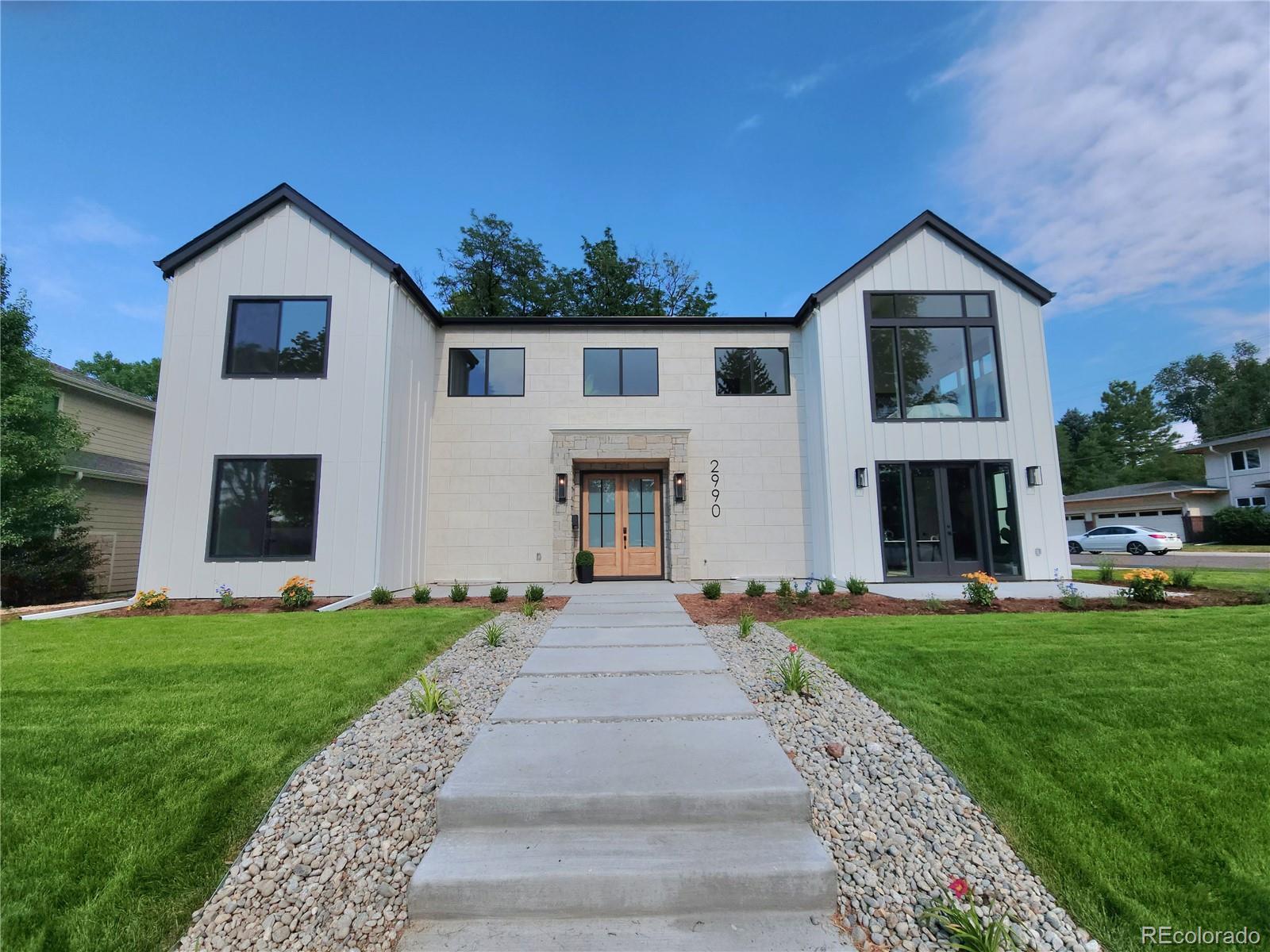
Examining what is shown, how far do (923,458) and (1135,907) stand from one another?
932cm

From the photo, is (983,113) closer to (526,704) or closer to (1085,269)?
(1085,269)

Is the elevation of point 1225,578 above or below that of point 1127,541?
below

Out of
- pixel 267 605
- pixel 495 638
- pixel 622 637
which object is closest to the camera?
pixel 495 638

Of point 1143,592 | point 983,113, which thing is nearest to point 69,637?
point 1143,592

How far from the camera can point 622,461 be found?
35.3ft

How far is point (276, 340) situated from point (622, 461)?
22.8 feet

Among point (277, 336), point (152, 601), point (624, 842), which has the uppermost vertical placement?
point (277, 336)

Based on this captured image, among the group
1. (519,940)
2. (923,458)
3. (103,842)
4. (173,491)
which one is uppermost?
(923,458)

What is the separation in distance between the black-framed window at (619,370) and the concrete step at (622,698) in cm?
790

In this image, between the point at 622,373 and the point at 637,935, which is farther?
the point at 622,373

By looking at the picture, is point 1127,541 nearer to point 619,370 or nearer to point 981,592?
point 981,592

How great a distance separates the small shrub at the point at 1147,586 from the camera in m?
7.22

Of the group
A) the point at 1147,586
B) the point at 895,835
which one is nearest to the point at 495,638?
the point at 895,835

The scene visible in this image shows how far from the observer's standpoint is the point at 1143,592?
730 cm
